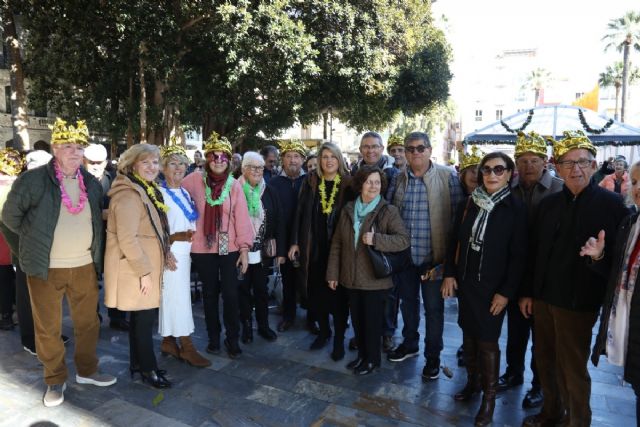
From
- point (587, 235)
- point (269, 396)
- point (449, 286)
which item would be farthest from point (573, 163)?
point (269, 396)

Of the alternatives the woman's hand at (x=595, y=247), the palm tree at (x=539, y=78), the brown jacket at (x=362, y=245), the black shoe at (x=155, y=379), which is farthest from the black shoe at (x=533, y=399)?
the palm tree at (x=539, y=78)

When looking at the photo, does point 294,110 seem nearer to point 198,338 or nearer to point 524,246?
point 198,338

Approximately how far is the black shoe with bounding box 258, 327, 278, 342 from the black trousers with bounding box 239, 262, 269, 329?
33mm

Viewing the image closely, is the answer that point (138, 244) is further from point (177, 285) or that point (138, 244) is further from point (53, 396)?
point (53, 396)

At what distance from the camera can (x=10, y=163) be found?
419 centimetres

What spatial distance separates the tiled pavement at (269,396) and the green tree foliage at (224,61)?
29.8 ft

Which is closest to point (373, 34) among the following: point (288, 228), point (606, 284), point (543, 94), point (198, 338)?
point (288, 228)

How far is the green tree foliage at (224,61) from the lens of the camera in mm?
11094

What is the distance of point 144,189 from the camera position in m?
3.38

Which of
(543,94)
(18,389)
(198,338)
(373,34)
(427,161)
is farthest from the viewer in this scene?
(543,94)

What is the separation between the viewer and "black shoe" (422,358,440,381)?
148 inches

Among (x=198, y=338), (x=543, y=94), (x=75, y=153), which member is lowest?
(x=198, y=338)

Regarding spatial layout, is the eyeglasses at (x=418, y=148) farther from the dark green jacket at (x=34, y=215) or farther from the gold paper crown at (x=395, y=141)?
the dark green jacket at (x=34, y=215)

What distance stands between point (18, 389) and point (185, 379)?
1335 mm
